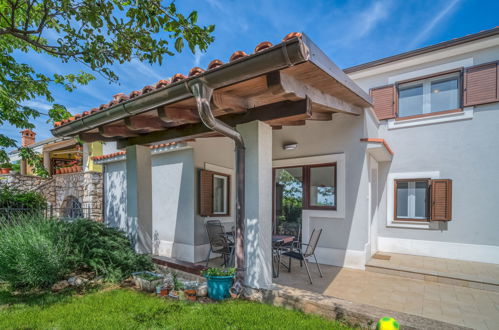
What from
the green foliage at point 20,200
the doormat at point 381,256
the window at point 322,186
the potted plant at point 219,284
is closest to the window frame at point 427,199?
the doormat at point 381,256

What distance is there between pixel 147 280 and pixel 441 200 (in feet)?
24.9

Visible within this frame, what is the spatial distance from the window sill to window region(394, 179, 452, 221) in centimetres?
168

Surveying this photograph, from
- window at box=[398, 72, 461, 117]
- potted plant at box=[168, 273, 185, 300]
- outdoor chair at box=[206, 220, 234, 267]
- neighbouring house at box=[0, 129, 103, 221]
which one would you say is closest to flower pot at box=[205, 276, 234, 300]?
potted plant at box=[168, 273, 185, 300]

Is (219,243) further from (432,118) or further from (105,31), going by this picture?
(432,118)

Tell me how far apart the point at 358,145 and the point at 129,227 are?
5862 millimetres

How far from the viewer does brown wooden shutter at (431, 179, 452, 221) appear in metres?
7.20

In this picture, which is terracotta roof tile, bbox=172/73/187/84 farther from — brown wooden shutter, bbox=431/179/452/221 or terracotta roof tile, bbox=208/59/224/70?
brown wooden shutter, bbox=431/179/452/221

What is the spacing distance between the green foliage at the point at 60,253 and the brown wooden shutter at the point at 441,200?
7.46m

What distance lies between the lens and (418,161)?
7801mm

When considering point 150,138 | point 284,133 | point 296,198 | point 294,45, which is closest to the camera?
point 294,45

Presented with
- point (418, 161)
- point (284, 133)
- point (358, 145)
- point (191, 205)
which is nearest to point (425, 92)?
point (418, 161)

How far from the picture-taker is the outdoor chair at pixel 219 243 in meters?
6.09

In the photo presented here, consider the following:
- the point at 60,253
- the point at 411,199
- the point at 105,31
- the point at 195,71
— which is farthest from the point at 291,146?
the point at 60,253

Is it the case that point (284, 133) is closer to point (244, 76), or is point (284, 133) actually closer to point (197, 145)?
point (197, 145)
